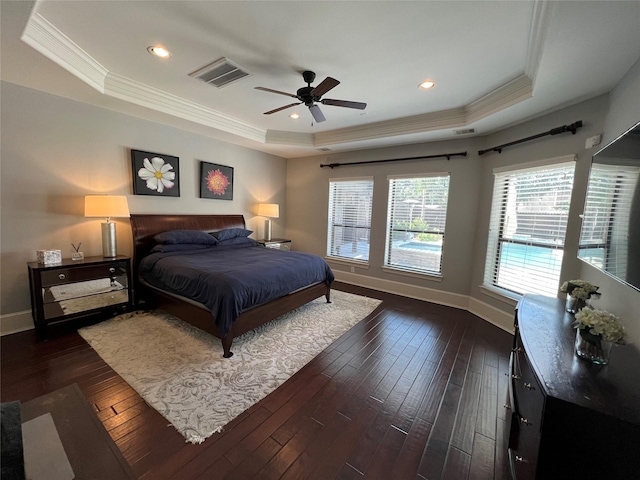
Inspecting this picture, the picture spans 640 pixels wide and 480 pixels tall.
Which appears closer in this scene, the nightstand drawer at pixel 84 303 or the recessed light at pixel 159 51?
the recessed light at pixel 159 51

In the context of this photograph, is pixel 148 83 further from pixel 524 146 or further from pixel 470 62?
pixel 524 146

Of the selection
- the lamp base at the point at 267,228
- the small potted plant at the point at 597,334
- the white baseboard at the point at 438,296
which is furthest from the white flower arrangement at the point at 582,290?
the lamp base at the point at 267,228

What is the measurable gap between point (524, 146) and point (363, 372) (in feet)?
10.6

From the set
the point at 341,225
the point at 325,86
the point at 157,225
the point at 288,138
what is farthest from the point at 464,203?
the point at 157,225

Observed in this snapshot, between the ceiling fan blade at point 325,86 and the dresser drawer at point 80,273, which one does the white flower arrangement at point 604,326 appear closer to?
the ceiling fan blade at point 325,86

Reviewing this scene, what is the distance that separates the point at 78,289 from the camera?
2.81 meters

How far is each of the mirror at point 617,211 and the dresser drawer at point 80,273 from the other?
436 centimetres

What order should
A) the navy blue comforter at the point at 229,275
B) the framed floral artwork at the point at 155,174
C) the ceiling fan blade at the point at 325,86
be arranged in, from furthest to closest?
the framed floral artwork at the point at 155,174
the navy blue comforter at the point at 229,275
the ceiling fan blade at the point at 325,86

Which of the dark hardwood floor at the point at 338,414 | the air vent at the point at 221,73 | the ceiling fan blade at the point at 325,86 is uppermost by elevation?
the air vent at the point at 221,73

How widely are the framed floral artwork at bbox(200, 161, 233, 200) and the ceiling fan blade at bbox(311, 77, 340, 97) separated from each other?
2620 mm

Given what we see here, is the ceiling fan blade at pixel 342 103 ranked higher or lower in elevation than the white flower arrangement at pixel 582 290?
higher

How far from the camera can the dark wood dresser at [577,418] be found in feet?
3.08

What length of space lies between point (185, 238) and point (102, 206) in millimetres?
1021

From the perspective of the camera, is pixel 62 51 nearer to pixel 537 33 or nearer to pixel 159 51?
pixel 159 51
